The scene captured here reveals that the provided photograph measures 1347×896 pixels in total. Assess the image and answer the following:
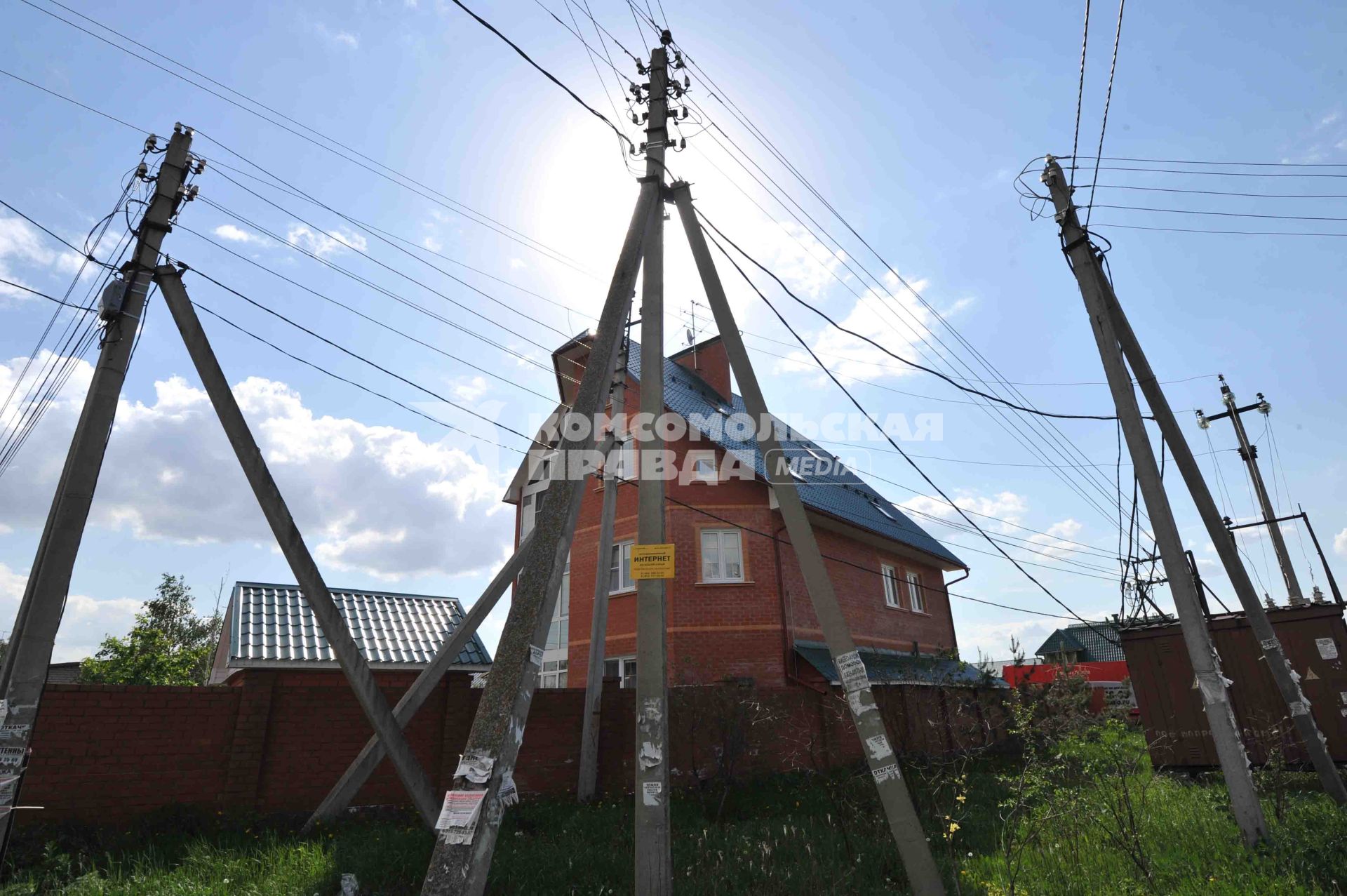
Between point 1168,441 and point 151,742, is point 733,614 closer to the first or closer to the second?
point 1168,441

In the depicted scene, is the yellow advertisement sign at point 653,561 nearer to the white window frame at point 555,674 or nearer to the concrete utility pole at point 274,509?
the concrete utility pole at point 274,509

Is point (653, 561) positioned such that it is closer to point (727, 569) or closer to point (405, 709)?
point (405, 709)

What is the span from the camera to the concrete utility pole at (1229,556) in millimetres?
7496

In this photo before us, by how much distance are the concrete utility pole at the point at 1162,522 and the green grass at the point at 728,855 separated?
43 cm

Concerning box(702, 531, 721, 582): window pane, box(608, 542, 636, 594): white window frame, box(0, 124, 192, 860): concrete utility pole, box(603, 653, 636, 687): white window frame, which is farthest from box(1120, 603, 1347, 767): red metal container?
box(0, 124, 192, 860): concrete utility pole

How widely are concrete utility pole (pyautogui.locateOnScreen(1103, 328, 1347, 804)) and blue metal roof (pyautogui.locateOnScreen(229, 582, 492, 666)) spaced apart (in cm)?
1046

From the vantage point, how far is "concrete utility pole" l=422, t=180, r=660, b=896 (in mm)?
3523

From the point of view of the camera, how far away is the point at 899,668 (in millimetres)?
14383

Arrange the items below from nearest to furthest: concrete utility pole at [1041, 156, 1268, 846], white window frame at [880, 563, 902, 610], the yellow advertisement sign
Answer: the yellow advertisement sign → concrete utility pole at [1041, 156, 1268, 846] → white window frame at [880, 563, 902, 610]

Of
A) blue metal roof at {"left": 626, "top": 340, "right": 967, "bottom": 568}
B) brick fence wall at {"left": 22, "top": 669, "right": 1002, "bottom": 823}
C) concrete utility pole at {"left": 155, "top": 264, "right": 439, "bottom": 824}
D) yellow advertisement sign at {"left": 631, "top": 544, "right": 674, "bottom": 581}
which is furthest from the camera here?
blue metal roof at {"left": 626, "top": 340, "right": 967, "bottom": 568}

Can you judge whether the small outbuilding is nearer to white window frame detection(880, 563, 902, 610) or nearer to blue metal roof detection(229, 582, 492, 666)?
blue metal roof detection(229, 582, 492, 666)

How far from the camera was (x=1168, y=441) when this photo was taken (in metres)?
8.07

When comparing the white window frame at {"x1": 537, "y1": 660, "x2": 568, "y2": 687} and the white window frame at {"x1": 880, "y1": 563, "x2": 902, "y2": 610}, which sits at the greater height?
the white window frame at {"x1": 880, "y1": 563, "x2": 902, "y2": 610}

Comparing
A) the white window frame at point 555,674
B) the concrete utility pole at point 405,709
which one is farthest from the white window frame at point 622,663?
the concrete utility pole at point 405,709
